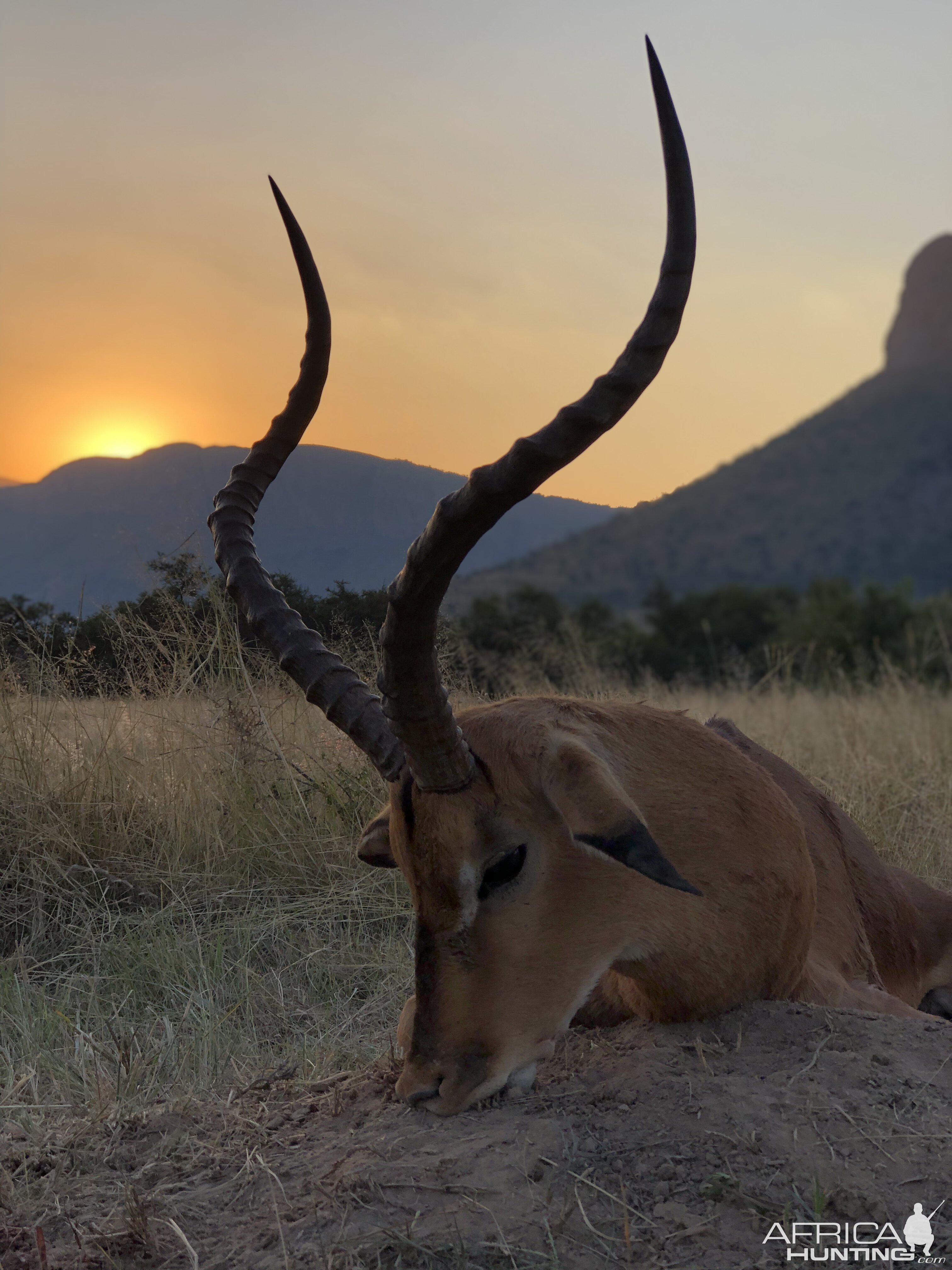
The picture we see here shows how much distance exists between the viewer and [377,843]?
3236 mm

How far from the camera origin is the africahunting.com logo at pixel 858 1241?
225 cm

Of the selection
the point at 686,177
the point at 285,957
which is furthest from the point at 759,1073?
the point at 285,957

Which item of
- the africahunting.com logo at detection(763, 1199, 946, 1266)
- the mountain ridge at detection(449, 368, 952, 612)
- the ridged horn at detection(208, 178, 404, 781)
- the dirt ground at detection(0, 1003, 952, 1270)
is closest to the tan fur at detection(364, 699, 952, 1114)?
→ the dirt ground at detection(0, 1003, 952, 1270)

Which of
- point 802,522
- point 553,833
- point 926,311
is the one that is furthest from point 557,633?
point 926,311

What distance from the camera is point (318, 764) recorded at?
6594 mm

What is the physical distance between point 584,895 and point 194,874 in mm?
3553

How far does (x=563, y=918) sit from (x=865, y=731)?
24.9ft

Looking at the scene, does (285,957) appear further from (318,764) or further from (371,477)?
(371,477)

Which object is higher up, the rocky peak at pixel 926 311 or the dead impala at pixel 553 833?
the rocky peak at pixel 926 311

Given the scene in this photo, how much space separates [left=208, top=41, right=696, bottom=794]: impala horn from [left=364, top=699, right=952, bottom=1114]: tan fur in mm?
181

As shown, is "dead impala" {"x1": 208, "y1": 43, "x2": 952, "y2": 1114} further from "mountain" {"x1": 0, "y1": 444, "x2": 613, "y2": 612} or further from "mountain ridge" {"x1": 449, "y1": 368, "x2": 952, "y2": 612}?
"mountain ridge" {"x1": 449, "y1": 368, "x2": 952, "y2": 612}

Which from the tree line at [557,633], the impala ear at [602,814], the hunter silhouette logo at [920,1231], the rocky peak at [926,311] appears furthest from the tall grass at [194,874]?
the rocky peak at [926,311]

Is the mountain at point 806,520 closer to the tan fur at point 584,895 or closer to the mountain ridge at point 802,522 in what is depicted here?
the mountain ridge at point 802,522

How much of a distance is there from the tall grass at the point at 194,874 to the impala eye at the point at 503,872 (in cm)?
126
